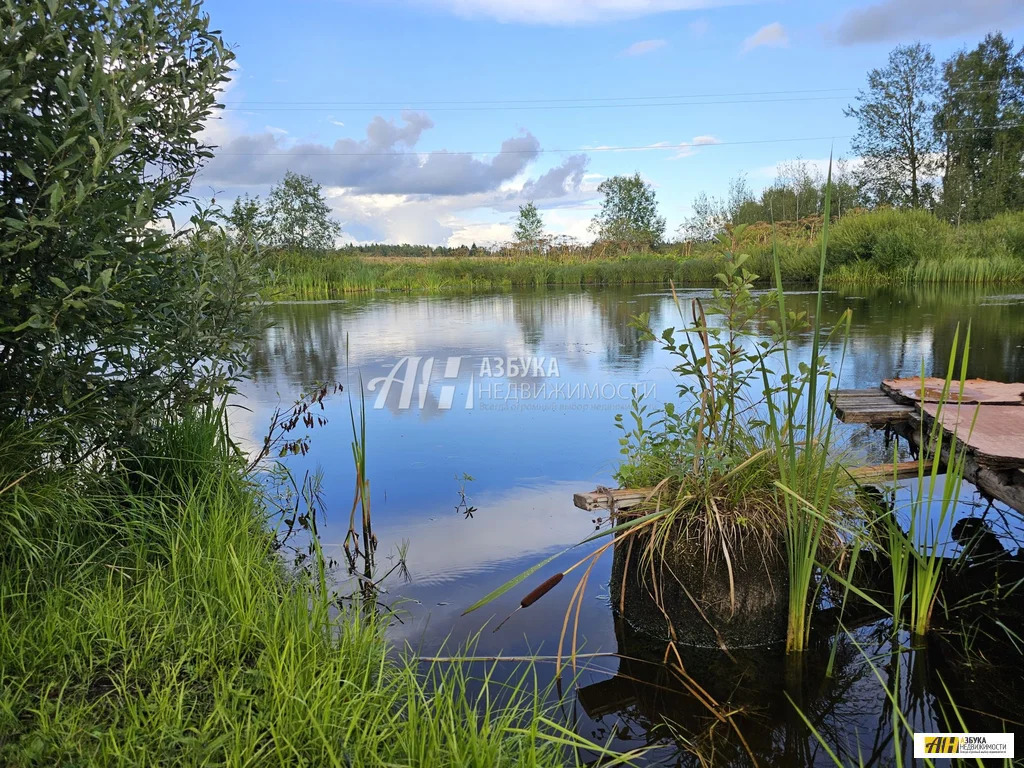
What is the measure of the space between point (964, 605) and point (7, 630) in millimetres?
3912

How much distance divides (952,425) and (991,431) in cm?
18

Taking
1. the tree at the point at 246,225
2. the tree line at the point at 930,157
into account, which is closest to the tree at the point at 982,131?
the tree line at the point at 930,157

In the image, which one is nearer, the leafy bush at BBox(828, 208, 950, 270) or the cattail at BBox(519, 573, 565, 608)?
the cattail at BBox(519, 573, 565, 608)

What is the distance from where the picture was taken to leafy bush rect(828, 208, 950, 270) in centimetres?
2203

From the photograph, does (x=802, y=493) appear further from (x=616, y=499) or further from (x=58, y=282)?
(x=58, y=282)

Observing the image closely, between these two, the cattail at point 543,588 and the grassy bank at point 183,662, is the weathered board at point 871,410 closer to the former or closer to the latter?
the cattail at point 543,588

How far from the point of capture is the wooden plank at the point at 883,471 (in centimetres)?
365

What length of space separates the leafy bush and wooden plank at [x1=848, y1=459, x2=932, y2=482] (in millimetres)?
20638
